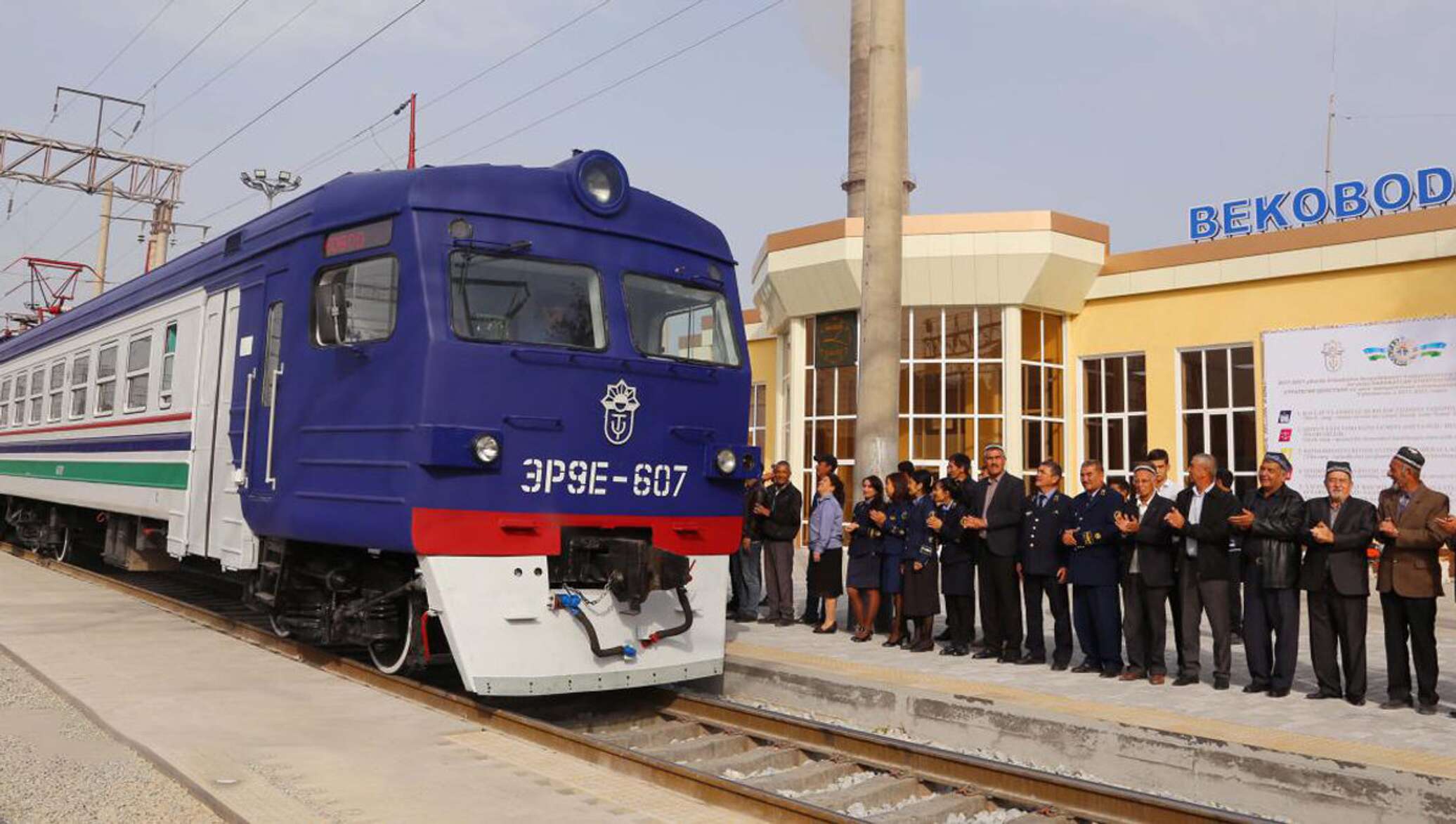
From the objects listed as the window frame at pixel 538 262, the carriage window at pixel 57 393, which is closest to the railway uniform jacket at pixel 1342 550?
the window frame at pixel 538 262

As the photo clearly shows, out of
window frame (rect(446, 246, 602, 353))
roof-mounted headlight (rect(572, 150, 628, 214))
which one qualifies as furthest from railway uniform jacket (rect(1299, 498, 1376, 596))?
roof-mounted headlight (rect(572, 150, 628, 214))

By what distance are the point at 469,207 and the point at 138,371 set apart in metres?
5.79

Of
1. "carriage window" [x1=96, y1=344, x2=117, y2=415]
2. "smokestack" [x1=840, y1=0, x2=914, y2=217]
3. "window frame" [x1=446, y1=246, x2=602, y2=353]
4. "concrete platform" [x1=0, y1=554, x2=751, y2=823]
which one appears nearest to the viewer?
"concrete platform" [x1=0, y1=554, x2=751, y2=823]

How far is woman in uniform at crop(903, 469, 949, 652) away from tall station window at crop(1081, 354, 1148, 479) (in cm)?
1364

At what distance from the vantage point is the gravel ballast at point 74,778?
5.18 meters

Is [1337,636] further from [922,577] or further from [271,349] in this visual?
[271,349]

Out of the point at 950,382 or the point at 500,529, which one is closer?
the point at 500,529

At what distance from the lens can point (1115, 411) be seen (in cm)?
2342

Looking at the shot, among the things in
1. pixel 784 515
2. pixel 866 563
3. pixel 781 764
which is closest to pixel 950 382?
pixel 784 515

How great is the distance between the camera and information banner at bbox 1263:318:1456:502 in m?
18.1

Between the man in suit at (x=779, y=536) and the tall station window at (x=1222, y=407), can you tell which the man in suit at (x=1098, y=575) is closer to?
the man in suit at (x=779, y=536)

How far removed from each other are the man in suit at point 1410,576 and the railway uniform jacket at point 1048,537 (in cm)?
223

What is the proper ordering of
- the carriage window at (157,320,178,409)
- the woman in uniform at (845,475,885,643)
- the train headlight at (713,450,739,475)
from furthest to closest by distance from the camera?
1. the woman in uniform at (845,475,885,643)
2. the carriage window at (157,320,178,409)
3. the train headlight at (713,450,739,475)

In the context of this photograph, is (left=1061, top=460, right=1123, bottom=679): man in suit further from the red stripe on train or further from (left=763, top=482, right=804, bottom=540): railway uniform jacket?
(left=763, top=482, right=804, bottom=540): railway uniform jacket
